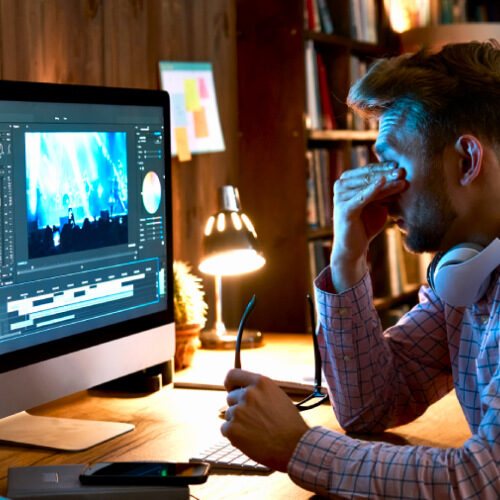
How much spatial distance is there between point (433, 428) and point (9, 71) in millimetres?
1107

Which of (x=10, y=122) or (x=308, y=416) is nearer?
(x=10, y=122)

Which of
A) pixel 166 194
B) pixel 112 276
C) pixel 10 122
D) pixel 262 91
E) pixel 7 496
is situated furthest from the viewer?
pixel 262 91

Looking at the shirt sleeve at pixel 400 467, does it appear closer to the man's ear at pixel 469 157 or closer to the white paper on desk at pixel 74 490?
the white paper on desk at pixel 74 490

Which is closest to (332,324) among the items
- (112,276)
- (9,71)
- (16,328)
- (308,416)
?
(308,416)

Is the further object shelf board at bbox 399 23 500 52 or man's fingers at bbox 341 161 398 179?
shelf board at bbox 399 23 500 52

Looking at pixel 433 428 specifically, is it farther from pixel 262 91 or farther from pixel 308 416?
pixel 262 91

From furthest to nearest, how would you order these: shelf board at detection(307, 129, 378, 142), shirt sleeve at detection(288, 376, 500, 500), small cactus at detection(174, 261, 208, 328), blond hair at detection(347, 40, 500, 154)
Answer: shelf board at detection(307, 129, 378, 142) → small cactus at detection(174, 261, 208, 328) → blond hair at detection(347, 40, 500, 154) → shirt sleeve at detection(288, 376, 500, 500)

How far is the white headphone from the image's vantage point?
3.96ft

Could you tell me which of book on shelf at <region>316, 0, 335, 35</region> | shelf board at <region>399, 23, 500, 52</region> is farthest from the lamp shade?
shelf board at <region>399, 23, 500, 52</region>

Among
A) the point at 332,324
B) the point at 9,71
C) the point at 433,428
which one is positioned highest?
the point at 9,71

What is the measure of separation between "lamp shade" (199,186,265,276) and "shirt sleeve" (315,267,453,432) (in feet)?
1.61

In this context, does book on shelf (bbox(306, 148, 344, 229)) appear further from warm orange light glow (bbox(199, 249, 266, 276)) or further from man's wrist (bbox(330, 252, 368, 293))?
man's wrist (bbox(330, 252, 368, 293))

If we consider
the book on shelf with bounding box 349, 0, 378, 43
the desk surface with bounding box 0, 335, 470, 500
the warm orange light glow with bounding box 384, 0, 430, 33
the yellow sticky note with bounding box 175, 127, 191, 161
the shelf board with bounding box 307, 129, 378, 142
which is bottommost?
the desk surface with bounding box 0, 335, 470, 500

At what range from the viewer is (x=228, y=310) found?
2664mm
